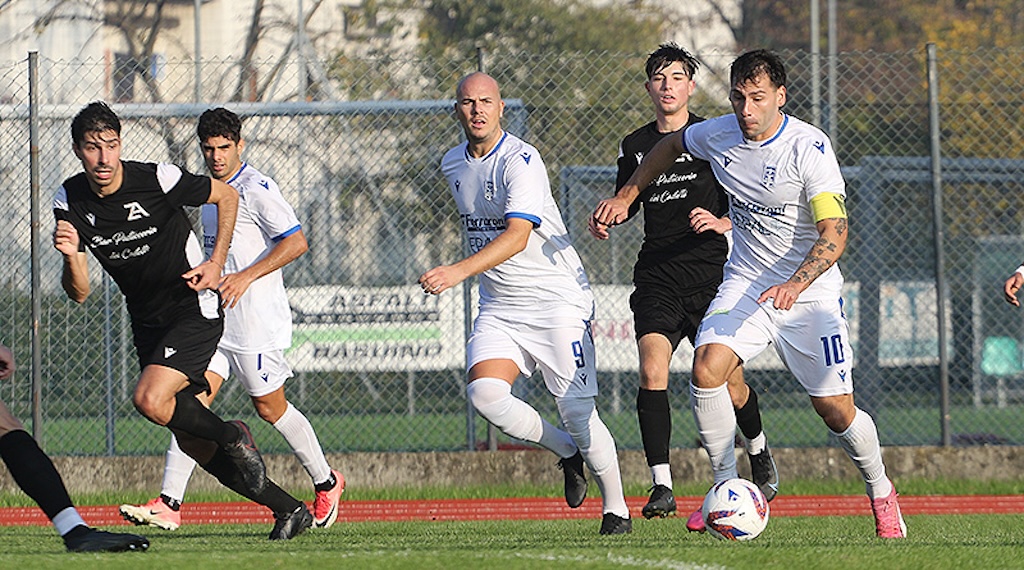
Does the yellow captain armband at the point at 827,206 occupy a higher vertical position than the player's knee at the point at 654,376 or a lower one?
higher

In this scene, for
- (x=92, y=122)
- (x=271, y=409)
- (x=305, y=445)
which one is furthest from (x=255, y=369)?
(x=92, y=122)

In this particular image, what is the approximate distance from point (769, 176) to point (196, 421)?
293cm

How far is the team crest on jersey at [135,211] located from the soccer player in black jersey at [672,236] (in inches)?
Result: 102

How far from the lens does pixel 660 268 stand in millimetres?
8898

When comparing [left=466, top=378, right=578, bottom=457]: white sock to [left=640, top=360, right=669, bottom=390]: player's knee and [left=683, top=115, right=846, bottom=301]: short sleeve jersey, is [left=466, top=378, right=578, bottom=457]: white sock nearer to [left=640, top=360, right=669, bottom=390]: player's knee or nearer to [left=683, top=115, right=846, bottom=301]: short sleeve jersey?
[left=640, top=360, right=669, bottom=390]: player's knee

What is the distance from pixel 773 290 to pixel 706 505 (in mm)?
968

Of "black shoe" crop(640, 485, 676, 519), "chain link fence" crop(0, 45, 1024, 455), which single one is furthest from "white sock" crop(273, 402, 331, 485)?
"chain link fence" crop(0, 45, 1024, 455)

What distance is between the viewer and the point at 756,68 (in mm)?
7305

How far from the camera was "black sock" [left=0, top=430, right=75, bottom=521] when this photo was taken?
266 inches

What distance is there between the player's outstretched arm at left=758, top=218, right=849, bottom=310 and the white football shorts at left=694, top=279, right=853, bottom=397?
0.40 metres

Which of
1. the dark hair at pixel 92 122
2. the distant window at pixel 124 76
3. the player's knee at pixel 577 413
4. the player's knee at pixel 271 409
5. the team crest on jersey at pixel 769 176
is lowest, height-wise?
the player's knee at pixel 271 409

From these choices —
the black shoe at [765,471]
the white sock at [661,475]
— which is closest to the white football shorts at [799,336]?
the white sock at [661,475]

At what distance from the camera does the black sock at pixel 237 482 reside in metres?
8.09

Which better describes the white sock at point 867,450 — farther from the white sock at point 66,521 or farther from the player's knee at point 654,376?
the white sock at point 66,521
